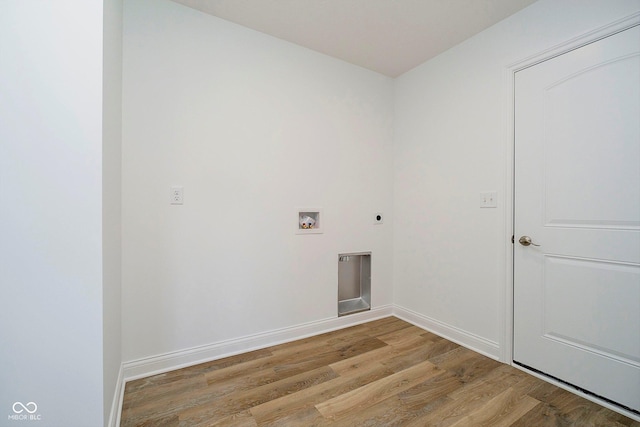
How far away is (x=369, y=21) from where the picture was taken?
2.08m

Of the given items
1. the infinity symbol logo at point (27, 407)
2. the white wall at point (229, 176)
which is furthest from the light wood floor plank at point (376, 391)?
the infinity symbol logo at point (27, 407)

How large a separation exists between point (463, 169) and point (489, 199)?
346mm

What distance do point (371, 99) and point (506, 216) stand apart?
1.69 meters

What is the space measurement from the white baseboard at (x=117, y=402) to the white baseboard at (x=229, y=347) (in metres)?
0.11

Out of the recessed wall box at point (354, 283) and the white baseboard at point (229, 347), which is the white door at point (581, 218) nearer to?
the recessed wall box at point (354, 283)

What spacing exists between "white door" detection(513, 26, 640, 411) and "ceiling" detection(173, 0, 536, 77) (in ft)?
2.00

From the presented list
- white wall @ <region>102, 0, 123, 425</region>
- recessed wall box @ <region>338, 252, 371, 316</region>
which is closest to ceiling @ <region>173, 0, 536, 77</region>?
white wall @ <region>102, 0, 123, 425</region>

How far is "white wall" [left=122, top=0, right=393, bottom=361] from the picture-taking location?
6.03 ft

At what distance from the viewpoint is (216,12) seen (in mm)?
2002

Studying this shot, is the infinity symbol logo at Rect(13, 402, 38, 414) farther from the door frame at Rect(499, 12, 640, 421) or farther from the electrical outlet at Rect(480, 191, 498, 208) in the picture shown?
the electrical outlet at Rect(480, 191, 498, 208)

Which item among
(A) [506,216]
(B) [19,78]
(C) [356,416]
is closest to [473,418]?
(C) [356,416]

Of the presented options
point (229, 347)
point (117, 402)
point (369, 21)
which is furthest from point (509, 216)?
point (117, 402)

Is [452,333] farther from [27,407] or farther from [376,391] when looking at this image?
[27,407]

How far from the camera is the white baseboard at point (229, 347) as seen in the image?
6.01 feet
